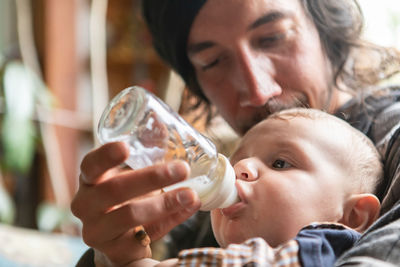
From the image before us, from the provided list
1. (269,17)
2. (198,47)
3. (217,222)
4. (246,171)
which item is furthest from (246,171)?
(198,47)

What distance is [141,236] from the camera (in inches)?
33.3

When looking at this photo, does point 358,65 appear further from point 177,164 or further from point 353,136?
point 177,164

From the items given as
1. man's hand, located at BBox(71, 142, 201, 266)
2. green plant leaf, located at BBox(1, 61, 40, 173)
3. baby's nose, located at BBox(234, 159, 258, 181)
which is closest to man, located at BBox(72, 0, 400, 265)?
man's hand, located at BBox(71, 142, 201, 266)

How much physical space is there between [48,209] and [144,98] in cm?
237

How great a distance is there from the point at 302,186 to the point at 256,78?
277 millimetres

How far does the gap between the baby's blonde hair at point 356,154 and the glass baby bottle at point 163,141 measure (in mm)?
190

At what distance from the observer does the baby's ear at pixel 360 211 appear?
881mm

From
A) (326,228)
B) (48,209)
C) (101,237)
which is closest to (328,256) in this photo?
(326,228)

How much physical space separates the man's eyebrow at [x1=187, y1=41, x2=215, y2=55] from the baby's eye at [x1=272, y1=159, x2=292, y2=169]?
38 centimetres

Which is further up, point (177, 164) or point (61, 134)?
point (177, 164)

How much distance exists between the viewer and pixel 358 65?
1.18 m

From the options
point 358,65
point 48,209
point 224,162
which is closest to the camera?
point 224,162

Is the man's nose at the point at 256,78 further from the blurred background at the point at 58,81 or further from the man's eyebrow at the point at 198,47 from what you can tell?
the blurred background at the point at 58,81

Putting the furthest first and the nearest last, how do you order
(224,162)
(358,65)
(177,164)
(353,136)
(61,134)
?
(61,134), (358,65), (353,136), (224,162), (177,164)
